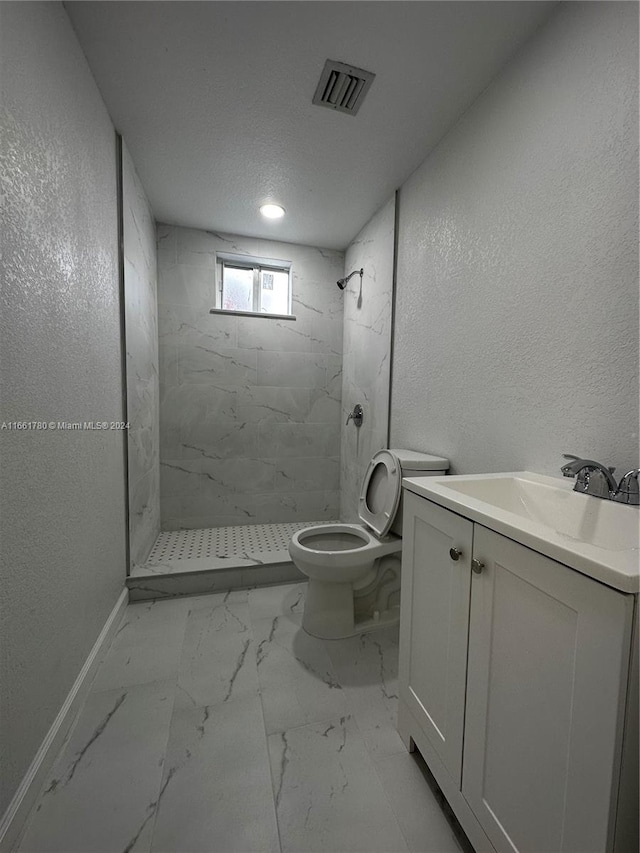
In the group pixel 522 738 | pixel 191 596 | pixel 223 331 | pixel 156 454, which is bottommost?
pixel 191 596

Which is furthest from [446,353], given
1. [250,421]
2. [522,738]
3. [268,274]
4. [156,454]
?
[156,454]

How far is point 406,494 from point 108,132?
2066 millimetres

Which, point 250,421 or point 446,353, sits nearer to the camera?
point 446,353

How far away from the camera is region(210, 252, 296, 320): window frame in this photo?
2732 mm

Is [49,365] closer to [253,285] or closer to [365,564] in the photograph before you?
[365,564]

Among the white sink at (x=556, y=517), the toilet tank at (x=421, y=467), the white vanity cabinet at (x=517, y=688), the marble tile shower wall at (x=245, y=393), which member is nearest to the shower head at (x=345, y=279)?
the marble tile shower wall at (x=245, y=393)

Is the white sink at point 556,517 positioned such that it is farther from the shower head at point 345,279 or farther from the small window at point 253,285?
the small window at point 253,285

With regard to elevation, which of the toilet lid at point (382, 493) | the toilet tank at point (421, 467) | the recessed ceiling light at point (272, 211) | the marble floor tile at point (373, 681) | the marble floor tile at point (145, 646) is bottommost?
the marble floor tile at point (145, 646)

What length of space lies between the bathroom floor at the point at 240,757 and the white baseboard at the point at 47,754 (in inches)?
1.2

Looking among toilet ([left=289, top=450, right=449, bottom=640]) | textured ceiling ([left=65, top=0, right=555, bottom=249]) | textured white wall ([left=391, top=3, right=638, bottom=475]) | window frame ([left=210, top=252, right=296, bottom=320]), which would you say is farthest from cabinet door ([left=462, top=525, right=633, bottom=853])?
window frame ([left=210, top=252, right=296, bottom=320])

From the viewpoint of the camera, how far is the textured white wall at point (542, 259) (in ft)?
3.05

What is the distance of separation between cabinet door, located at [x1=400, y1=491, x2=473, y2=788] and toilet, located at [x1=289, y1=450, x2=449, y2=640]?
0.47m

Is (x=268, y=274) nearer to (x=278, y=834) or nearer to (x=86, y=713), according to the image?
(x=86, y=713)

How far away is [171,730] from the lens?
1.17m
